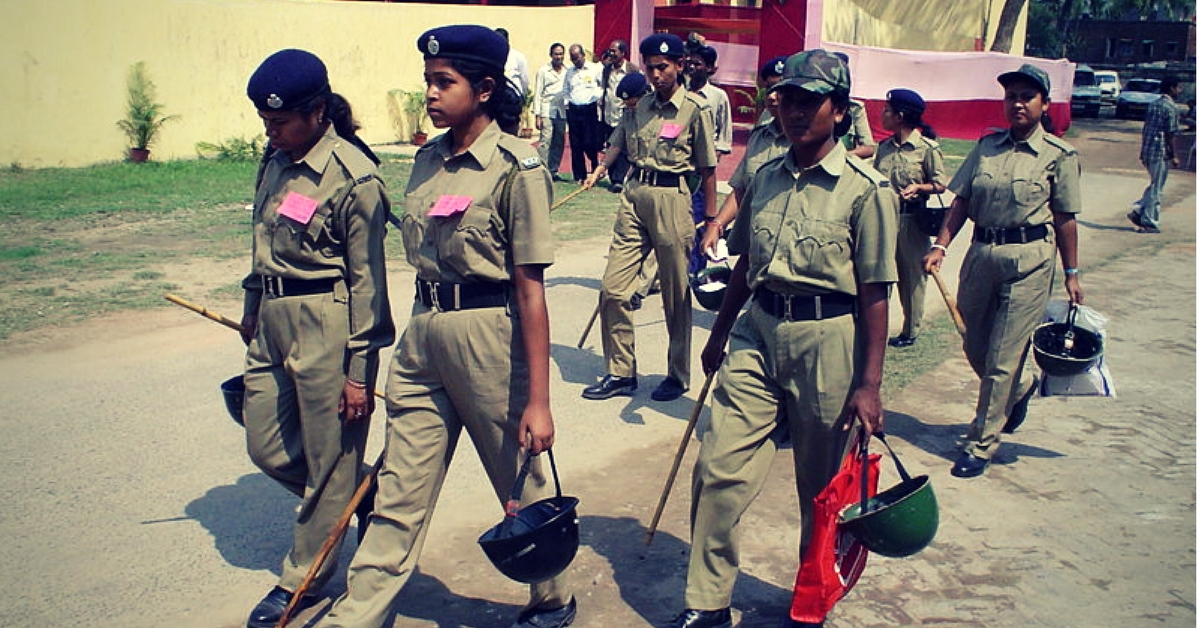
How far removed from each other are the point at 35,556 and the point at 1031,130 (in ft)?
16.4

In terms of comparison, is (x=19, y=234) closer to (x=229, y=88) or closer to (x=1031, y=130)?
(x=229, y=88)

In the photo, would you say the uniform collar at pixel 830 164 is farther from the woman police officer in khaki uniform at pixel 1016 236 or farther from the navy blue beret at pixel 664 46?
the navy blue beret at pixel 664 46

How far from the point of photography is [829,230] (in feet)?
13.4

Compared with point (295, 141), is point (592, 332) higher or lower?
lower

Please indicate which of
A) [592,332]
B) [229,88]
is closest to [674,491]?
[592,332]

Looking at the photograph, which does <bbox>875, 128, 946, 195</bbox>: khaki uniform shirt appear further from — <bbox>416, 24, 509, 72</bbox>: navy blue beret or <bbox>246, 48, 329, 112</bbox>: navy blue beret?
<bbox>246, 48, 329, 112</bbox>: navy blue beret

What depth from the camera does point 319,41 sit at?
1862 cm

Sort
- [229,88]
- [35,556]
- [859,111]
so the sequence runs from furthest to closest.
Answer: [229,88], [859,111], [35,556]

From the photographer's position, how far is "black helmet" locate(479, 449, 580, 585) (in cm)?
372

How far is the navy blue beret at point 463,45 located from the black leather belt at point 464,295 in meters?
0.71

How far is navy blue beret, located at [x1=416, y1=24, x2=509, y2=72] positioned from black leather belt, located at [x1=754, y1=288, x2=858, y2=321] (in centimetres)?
127

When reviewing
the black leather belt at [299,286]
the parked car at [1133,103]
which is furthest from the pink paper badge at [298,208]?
the parked car at [1133,103]

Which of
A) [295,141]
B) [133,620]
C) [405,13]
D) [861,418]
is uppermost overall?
[405,13]

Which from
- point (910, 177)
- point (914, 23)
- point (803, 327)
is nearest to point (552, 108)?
point (910, 177)
